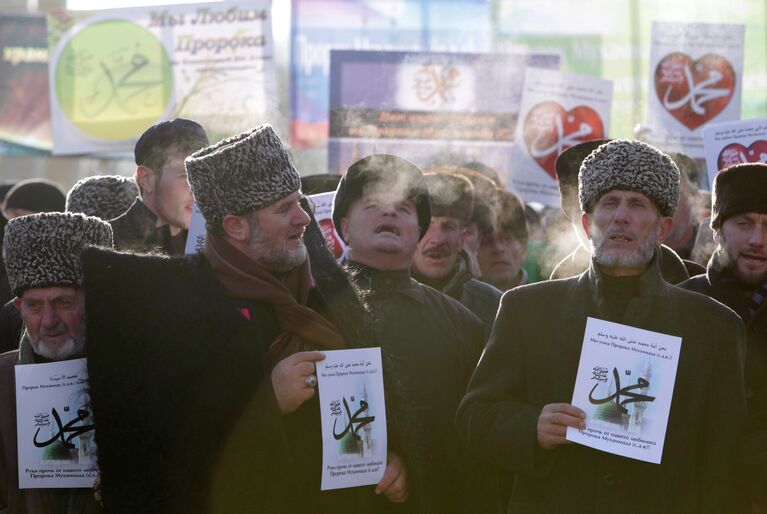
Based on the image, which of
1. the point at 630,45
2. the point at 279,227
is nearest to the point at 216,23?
the point at 279,227

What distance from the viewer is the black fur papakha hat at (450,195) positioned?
5.72 meters

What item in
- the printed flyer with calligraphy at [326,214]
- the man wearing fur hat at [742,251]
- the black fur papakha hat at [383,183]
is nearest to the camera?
the man wearing fur hat at [742,251]

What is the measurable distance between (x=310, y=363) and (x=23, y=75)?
55.3 ft

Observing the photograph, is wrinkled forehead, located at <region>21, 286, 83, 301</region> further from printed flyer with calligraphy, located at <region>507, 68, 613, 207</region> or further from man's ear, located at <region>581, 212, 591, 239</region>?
printed flyer with calligraphy, located at <region>507, 68, 613, 207</region>

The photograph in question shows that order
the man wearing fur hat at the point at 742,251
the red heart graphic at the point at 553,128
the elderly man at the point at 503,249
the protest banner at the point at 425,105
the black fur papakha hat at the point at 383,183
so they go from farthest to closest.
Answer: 1. the protest banner at the point at 425,105
2. the red heart graphic at the point at 553,128
3. the elderly man at the point at 503,249
4. the black fur papakha hat at the point at 383,183
5. the man wearing fur hat at the point at 742,251

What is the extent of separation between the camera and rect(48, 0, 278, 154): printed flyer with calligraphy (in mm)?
10391

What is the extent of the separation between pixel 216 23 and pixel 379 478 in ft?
23.1

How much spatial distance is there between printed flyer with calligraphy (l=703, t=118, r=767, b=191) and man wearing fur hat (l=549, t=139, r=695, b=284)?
0.76 meters

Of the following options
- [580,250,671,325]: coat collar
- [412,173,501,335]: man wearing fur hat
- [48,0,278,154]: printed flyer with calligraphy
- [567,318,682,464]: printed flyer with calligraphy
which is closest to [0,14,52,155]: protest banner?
[48,0,278,154]: printed flyer with calligraphy

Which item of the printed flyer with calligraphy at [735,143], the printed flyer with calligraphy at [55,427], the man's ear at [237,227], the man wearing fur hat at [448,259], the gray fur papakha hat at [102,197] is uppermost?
the printed flyer with calligraphy at [735,143]

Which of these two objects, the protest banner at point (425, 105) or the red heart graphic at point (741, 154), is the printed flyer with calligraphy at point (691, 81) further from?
the red heart graphic at point (741, 154)

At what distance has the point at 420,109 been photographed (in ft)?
34.7

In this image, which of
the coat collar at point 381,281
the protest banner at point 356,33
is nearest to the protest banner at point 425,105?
the coat collar at point 381,281

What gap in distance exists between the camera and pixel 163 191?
17.4ft
